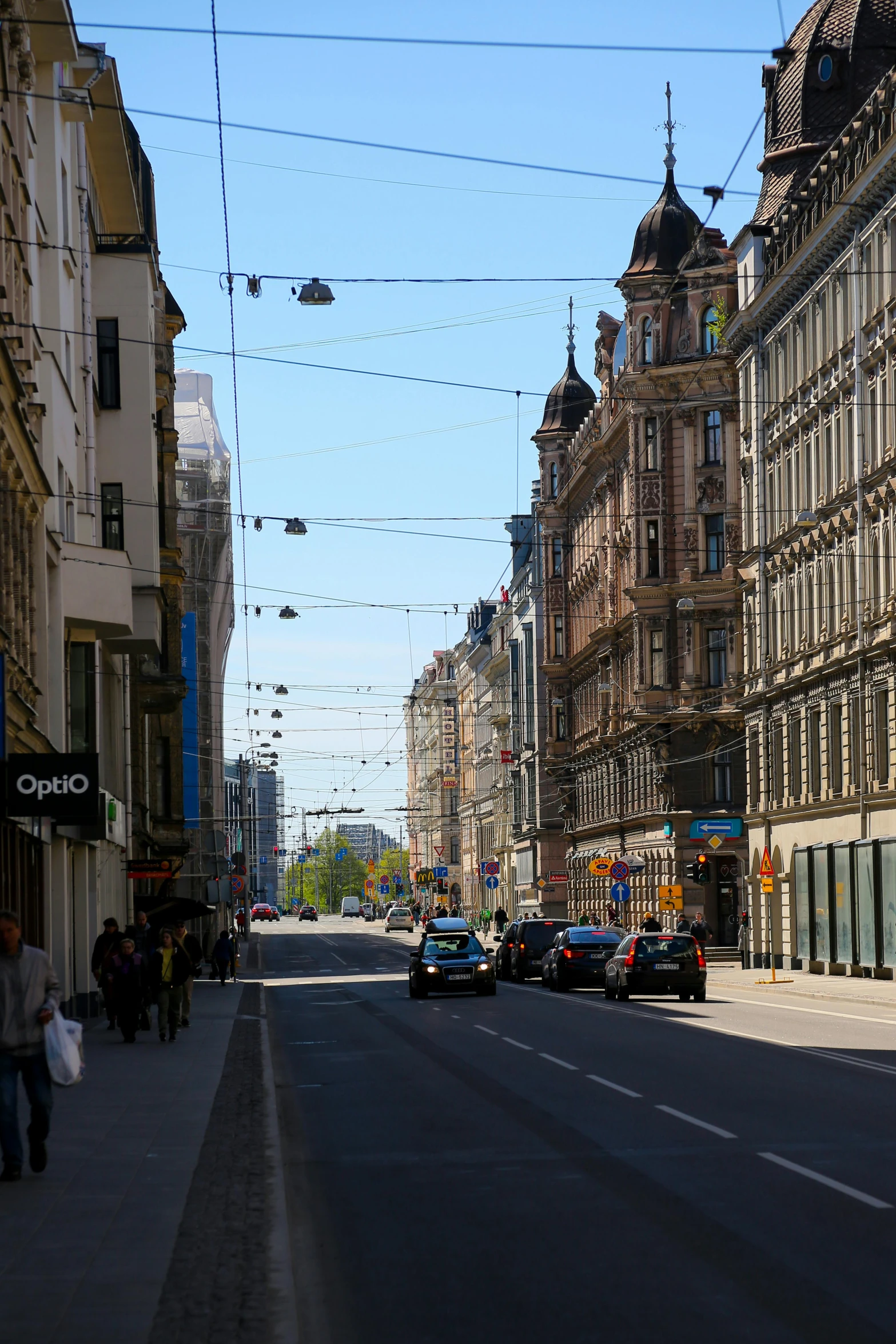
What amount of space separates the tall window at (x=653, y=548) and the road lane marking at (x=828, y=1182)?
196ft

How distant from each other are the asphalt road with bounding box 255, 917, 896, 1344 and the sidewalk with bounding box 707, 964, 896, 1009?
36.2ft

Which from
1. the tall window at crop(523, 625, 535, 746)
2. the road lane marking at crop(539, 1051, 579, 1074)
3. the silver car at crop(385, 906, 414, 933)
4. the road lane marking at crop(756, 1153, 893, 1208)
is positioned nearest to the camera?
the road lane marking at crop(756, 1153, 893, 1208)

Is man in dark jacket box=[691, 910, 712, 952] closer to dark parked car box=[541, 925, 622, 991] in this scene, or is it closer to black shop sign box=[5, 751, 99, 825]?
dark parked car box=[541, 925, 622, 991]

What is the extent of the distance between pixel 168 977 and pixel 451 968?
1417cm

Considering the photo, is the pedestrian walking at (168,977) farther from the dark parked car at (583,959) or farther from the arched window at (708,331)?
the arched window at (708,331)

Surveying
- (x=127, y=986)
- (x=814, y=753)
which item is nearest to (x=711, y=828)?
(x=814, y=753)

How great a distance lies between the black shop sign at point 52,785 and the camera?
2361 centimetres

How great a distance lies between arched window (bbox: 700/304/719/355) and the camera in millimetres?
70431

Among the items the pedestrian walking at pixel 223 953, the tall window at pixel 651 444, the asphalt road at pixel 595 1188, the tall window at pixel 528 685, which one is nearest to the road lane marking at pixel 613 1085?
the asphalt road at pixel 595 1188

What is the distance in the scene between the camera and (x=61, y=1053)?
11.9 meters

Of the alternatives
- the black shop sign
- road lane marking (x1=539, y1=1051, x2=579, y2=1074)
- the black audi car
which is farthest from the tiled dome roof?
road lane marking (x1=539, y1=1051, x2=579, y2=1074)

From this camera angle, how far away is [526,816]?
105 meters

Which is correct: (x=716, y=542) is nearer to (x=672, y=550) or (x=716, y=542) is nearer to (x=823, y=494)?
(x=672, y=550)

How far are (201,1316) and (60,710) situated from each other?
24.2 m
